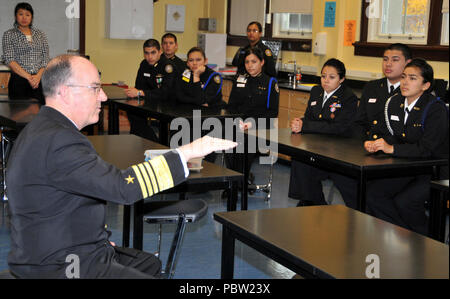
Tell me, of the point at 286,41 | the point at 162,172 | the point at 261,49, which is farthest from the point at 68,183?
the point at 286,41

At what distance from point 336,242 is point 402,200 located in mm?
2101

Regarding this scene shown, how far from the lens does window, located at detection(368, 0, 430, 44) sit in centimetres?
589

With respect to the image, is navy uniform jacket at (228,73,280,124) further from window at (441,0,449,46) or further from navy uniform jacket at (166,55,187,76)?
window at (441,0,449,46)

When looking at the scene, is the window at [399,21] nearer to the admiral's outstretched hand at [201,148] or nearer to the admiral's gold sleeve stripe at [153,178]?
the admiral's outstretched hand at [201,148]

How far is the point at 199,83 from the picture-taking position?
5.59m

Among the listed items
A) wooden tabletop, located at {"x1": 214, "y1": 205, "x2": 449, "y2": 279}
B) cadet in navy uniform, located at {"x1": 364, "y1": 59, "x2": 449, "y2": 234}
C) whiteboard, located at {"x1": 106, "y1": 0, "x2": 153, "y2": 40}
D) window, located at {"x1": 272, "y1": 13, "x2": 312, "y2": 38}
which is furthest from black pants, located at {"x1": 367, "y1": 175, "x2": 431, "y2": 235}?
whiteboard, located at {"x1": 106, "y1": 0, "x2": 153, "y2": 40}

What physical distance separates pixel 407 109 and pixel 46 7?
19.5 feet

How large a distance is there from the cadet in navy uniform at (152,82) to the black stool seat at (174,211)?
2985 mm

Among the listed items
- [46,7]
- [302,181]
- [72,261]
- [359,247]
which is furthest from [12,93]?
[359,247]

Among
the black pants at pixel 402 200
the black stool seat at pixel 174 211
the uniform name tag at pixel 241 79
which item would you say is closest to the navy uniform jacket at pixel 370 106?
the black pants at pixel 402 200

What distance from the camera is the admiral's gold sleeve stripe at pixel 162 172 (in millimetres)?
1920

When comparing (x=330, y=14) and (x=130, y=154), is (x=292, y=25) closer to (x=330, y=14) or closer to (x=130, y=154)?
(x=330, y=14)

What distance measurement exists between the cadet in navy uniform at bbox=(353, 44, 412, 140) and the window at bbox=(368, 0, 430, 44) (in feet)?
5.33

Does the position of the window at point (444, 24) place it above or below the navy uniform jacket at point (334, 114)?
above
